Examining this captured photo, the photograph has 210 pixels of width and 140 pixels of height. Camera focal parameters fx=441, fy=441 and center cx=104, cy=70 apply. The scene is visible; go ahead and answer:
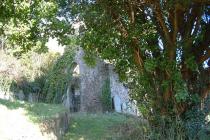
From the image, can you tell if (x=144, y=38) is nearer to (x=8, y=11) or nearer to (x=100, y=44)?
(x=100, y=44)

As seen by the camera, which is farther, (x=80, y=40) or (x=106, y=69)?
(x=106, y=69)

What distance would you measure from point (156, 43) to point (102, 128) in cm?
548

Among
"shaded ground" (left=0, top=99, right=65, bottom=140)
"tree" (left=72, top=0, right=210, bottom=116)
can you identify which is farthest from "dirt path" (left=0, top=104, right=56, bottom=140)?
"tree" (left=72, top=0, right=210, bottom=116)

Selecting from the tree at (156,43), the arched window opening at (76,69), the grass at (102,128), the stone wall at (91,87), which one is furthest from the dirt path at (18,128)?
the arched window opening at (76,69)

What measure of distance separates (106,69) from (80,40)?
11.6 meters

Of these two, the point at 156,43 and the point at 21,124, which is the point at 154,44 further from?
the point at 21,124

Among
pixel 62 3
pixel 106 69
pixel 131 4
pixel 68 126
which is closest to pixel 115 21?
pixel 131 4

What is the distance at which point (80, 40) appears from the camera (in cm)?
1333

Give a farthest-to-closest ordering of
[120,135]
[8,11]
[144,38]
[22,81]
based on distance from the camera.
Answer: [22,81]
[120,135]
[144,38]
[8,11]

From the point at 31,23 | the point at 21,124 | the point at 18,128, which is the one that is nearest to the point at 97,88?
the point at 21,124

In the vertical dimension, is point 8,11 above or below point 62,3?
below

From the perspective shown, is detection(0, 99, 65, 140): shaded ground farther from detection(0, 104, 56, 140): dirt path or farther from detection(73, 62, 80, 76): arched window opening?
detection(73, 62, 80, 76): arched window opening

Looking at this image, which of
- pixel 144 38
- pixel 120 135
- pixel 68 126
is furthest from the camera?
pixel 68 126

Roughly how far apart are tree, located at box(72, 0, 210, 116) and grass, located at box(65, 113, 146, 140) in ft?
4.41
